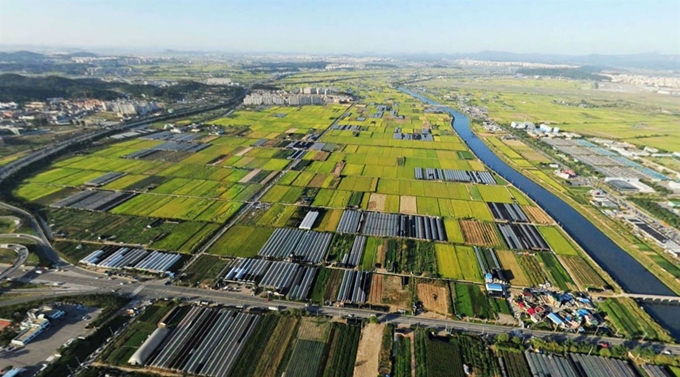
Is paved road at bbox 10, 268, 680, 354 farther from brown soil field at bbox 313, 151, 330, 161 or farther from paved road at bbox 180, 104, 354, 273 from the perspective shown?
brown soil field at bbox 313, 151, 330, 161

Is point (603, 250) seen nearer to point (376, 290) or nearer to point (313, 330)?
point (376, 290)

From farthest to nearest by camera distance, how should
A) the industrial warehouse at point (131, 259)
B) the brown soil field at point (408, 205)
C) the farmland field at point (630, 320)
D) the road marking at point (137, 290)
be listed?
the brown soil field at point (408, 205) → the industrial warehouse at point (131, 259) → the road marking at point (137, 290) → the farmland field at point (630, 320)

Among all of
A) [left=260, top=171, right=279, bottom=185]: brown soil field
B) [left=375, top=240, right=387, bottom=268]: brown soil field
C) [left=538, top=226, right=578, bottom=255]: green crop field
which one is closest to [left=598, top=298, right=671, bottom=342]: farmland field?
[left=538, top=226, right=578, bottom=255]: green crop field

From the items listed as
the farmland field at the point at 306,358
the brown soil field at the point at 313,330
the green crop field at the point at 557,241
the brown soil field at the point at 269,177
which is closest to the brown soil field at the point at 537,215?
the green crop field at the point at 557,241

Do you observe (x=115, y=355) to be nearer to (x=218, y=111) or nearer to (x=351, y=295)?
(x=351, y=295)

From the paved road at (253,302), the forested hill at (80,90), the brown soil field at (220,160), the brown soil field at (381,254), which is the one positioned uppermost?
the forested hill at (80,90)

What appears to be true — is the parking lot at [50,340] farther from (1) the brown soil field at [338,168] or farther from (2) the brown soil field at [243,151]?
(2) the brown soil field at [243,151]

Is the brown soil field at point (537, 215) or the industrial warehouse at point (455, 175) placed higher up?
the industrial warehouse at point (455, 175)

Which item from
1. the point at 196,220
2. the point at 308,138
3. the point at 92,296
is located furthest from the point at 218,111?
the point at 92,296

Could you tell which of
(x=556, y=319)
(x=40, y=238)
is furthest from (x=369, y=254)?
(x=40, y=238)
